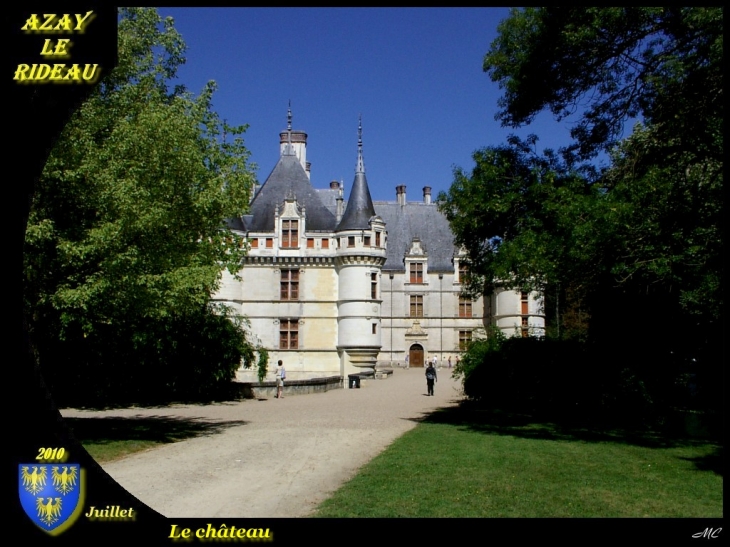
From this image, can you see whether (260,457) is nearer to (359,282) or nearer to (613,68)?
(613,68)

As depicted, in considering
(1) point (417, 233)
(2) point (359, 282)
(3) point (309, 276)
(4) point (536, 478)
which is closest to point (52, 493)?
(4) point (536, 478)

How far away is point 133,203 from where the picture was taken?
32.4 ft

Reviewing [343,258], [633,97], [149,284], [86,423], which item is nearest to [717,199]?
[633,97]

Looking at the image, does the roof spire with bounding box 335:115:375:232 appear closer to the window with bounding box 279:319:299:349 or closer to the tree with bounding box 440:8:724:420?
the window with bounding box 279:319:299:349

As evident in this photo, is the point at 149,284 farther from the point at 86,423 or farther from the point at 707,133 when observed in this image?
the point at 707,133

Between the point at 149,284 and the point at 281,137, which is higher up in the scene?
the point at 281,137

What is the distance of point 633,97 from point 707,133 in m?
2.47

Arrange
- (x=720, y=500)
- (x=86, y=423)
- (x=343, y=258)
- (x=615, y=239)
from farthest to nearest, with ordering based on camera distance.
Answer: (x=343, y=258) → (x=86, y=423) → (x=615, y=239) → (x=720, y=500)

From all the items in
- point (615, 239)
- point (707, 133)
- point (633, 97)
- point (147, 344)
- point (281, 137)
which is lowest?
point (147, 344)

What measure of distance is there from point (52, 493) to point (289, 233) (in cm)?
3043

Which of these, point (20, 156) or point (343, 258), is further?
point (343, 258)

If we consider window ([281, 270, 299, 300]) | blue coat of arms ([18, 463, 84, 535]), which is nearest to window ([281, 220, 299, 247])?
window ([281, 270, 299, 300])

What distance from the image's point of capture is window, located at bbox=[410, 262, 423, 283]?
48.6 meters
